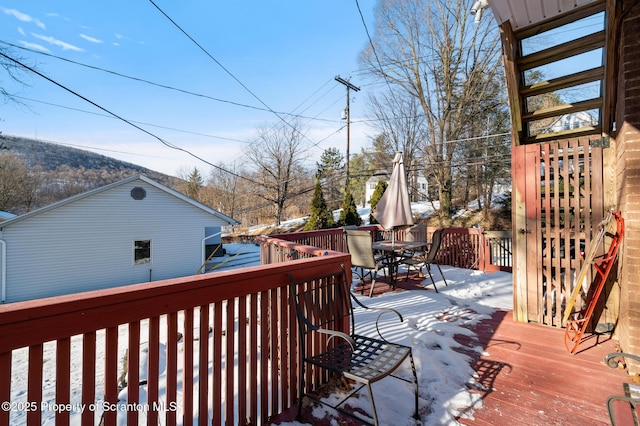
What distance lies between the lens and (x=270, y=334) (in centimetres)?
204

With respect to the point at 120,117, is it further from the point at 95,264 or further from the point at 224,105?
the point at 95,264

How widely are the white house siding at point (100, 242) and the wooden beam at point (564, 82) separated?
14.2 metres

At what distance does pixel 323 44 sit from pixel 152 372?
12.6 metres

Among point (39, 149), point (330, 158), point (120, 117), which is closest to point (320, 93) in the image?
point (120, 117)

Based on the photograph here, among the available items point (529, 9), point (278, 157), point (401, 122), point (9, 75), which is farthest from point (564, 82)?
point (278, 157)

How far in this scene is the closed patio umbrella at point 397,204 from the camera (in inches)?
219

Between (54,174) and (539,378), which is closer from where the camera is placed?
(539,378)

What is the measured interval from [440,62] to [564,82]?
45.1ft

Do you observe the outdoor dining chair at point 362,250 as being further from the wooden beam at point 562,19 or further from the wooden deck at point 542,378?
the wooden beam at point 562,19

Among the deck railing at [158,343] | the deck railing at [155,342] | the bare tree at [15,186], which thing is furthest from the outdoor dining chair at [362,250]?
the bare tree at [15,186]

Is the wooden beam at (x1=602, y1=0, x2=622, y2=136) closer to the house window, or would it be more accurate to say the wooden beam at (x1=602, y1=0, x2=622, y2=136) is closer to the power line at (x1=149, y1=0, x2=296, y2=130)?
the power line at (x1=149, y1=0, x2=296, y2=130)

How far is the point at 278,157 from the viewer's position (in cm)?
2648

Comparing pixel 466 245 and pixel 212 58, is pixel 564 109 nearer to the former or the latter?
pixel 466 245

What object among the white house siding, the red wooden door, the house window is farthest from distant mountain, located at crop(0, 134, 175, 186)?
the red wooden door
